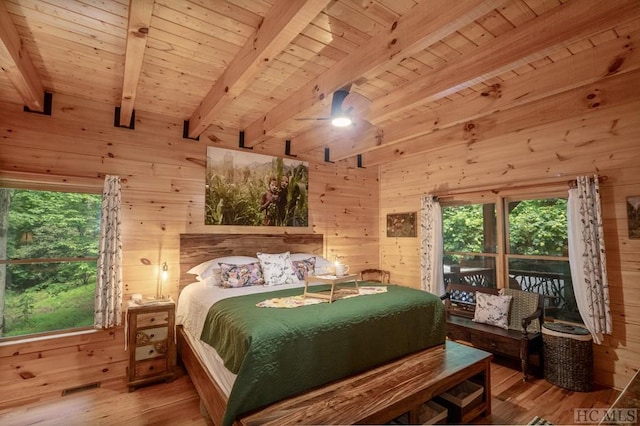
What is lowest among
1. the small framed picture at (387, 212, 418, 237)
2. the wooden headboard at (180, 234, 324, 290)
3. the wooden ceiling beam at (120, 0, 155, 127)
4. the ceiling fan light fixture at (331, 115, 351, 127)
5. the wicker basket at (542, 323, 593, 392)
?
the wicker basket at (542, 323, 593, 392)

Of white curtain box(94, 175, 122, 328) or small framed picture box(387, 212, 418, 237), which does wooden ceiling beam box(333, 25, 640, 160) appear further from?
white curtain box(94, 175, 122, 328)

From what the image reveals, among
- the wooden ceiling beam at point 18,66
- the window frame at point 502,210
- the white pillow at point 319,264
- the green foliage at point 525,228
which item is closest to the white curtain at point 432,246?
the green foliage at point 525,228

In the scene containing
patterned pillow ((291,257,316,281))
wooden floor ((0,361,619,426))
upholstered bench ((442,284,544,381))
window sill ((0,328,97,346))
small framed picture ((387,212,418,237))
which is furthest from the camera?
small framed picture ((387,212,418,237))

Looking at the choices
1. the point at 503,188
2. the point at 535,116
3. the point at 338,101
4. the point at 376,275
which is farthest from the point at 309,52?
the point at 376,275

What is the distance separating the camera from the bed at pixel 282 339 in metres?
1.73

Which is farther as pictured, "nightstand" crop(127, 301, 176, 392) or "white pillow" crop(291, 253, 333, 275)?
"white pillow" crop(291, 253, 333, 275)

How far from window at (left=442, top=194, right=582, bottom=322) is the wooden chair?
95 centimetres

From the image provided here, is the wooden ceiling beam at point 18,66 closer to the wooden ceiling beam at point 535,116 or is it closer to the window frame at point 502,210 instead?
the wooden ceiling beam at point 535,116

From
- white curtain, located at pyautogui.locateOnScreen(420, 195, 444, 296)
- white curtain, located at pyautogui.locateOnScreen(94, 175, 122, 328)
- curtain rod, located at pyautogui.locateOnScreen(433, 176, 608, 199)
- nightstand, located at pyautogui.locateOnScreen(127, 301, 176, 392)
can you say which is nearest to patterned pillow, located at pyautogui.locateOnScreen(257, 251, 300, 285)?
nightstand, located at pyautogui.locateOnScreen(127, 301, 176, 392)

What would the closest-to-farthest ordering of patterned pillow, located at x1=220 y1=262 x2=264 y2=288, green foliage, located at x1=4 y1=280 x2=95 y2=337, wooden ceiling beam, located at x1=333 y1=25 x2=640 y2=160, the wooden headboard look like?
wooden ceiling beam, located at x1=333 y1=25 x2=640 y2=160, green foliage, located at x1=4 y1=280 x2=95 y2=337, patterned pillow, located at x1=220 y1=262 x2=264 y2=288, the wooden headboard

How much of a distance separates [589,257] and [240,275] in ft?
11.1

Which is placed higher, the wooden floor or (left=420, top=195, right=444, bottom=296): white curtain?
(left=420, top=195, right=444, bottom=296): white curtain

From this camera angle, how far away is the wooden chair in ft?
16.2

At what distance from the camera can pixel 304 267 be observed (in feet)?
12.2
